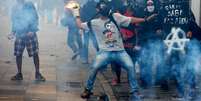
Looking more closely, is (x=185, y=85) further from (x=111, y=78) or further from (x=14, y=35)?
(x=14, y=35)

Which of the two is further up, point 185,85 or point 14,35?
point 14,35

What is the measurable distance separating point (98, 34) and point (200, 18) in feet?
20.7

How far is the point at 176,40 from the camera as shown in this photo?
9.54 m

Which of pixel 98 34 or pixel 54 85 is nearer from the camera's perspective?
pixel 98 34

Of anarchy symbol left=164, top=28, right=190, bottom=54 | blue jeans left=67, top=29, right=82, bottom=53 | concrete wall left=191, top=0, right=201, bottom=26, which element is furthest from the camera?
concrete wall left=191, top=0, right=201, bottom=26

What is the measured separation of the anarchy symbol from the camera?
372 inches

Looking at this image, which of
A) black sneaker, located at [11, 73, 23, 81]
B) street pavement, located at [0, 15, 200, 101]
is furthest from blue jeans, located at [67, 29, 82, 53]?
black sneaker, located at [11, 73, 23, 81]

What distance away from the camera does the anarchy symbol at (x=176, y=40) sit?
9.46 meters

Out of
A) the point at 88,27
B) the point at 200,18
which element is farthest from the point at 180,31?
the point at 200,18

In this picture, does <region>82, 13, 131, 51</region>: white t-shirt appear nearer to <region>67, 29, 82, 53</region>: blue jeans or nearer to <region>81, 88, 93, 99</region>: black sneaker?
<region>81, 88, 93, 99</region>: black sneaker

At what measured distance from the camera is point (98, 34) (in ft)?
30.5

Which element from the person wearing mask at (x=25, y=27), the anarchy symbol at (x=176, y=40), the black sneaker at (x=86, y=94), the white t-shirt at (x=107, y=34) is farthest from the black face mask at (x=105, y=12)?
the person wearing mask at (x=25, y=27)

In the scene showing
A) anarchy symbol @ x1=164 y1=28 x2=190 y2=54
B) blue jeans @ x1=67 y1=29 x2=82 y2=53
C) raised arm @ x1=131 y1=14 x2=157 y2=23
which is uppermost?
raised arm @ x1=131 y1=14 x2=157 y2=23

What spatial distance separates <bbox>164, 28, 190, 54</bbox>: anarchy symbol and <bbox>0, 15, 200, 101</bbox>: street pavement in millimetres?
814
